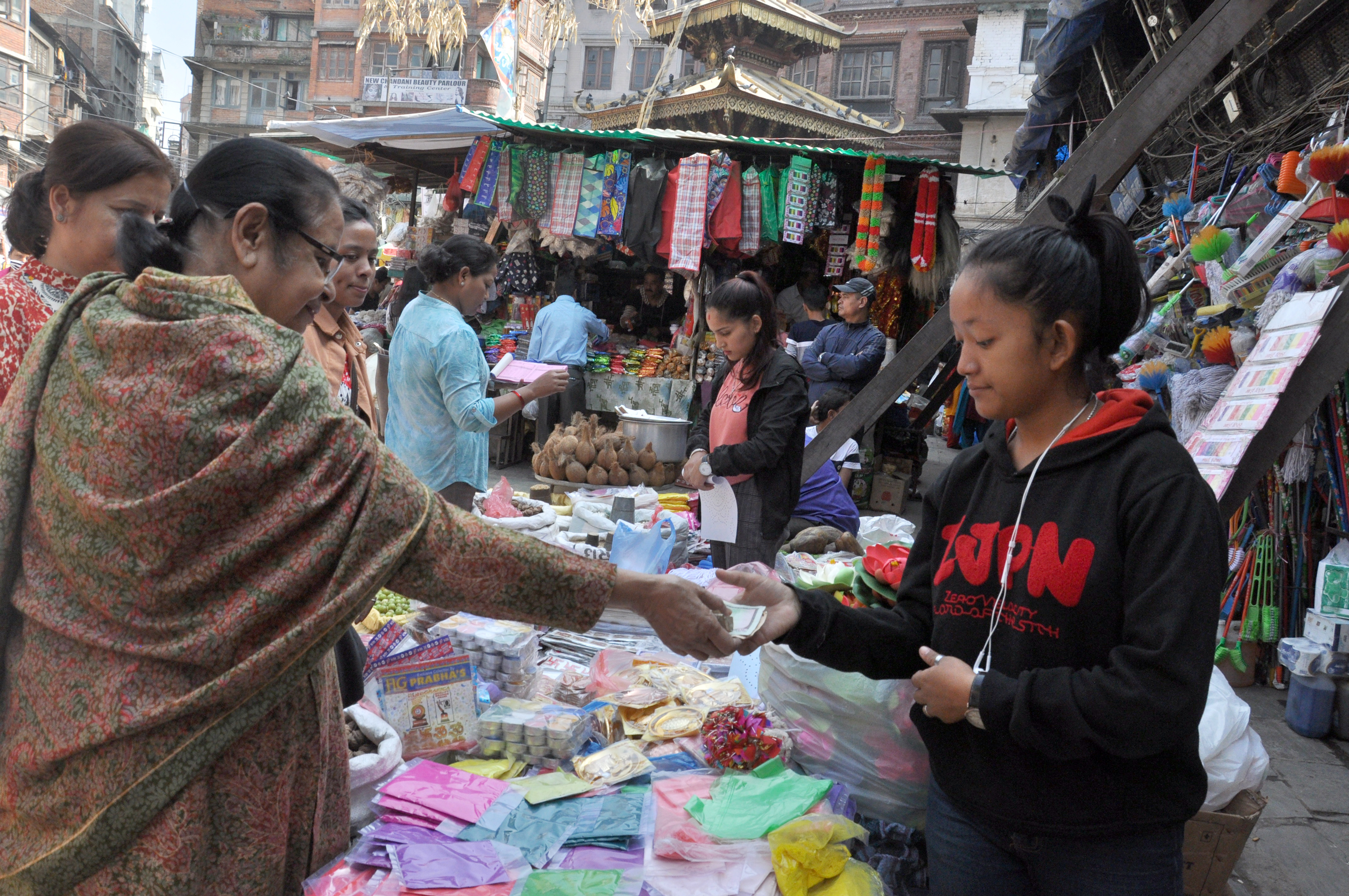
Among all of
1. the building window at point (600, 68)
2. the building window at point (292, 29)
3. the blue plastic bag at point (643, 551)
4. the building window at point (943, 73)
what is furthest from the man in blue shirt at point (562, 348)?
the building window at point (292, 29)

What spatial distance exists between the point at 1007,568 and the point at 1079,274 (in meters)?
0.48

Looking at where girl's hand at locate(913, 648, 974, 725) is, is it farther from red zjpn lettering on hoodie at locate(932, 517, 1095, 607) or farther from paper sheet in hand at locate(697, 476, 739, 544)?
paper sheet in hand at locate(697, 476, 739, 544)

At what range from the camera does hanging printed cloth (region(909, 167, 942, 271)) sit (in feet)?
27.1

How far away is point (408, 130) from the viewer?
8.99 meters

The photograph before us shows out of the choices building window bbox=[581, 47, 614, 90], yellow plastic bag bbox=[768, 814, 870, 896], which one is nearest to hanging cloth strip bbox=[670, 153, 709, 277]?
yellow plastic bag bbox=[768, 814, 870, 896]

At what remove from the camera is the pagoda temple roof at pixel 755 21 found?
15250mm

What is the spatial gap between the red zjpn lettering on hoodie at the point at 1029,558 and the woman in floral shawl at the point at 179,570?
713 millimetres

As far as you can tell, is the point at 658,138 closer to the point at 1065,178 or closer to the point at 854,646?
the point at 1065,178

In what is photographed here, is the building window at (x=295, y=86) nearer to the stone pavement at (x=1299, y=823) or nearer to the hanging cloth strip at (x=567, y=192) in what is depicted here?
the hanging cloth strip at (x=567, y=192)

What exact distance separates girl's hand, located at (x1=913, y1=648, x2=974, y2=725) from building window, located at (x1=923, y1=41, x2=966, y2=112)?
78.0ft

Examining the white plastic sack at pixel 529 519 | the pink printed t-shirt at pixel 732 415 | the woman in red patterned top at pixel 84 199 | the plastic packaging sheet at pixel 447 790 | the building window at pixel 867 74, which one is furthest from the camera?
the building window at pixel 867 74

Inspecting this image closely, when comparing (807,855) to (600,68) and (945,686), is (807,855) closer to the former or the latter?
(945,686)

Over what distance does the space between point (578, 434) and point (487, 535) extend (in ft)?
20.6

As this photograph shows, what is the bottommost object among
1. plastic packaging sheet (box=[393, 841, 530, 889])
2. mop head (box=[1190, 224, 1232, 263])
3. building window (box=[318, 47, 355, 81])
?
plastic packaging sheet (box=[393, 841, 530, 889])
